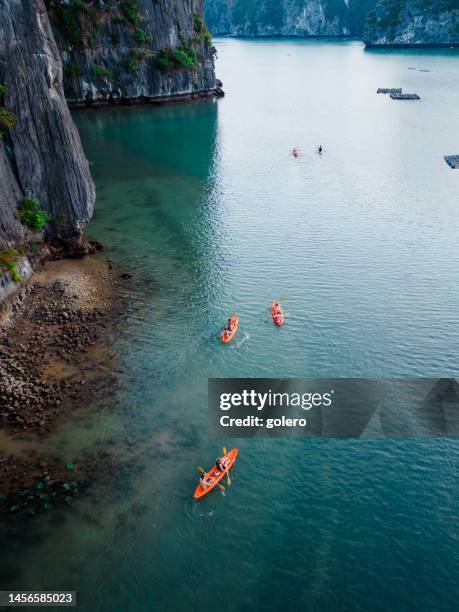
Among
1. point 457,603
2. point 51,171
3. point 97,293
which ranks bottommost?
point 457,603

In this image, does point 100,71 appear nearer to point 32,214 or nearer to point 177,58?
point 177,58

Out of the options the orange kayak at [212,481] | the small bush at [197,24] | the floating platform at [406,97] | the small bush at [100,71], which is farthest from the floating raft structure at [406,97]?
the orange kayak at [212,481]

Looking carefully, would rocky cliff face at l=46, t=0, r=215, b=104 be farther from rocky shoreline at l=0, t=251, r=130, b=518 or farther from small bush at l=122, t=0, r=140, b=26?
rocky shoreline at l=0, t=251, r=130, b=518

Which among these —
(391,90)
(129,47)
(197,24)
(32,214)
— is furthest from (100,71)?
(391,90)

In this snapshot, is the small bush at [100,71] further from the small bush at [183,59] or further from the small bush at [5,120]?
the small bush at [5,120]

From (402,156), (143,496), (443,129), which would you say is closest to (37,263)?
(143,496)

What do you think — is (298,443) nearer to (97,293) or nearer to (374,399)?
(374,399)
